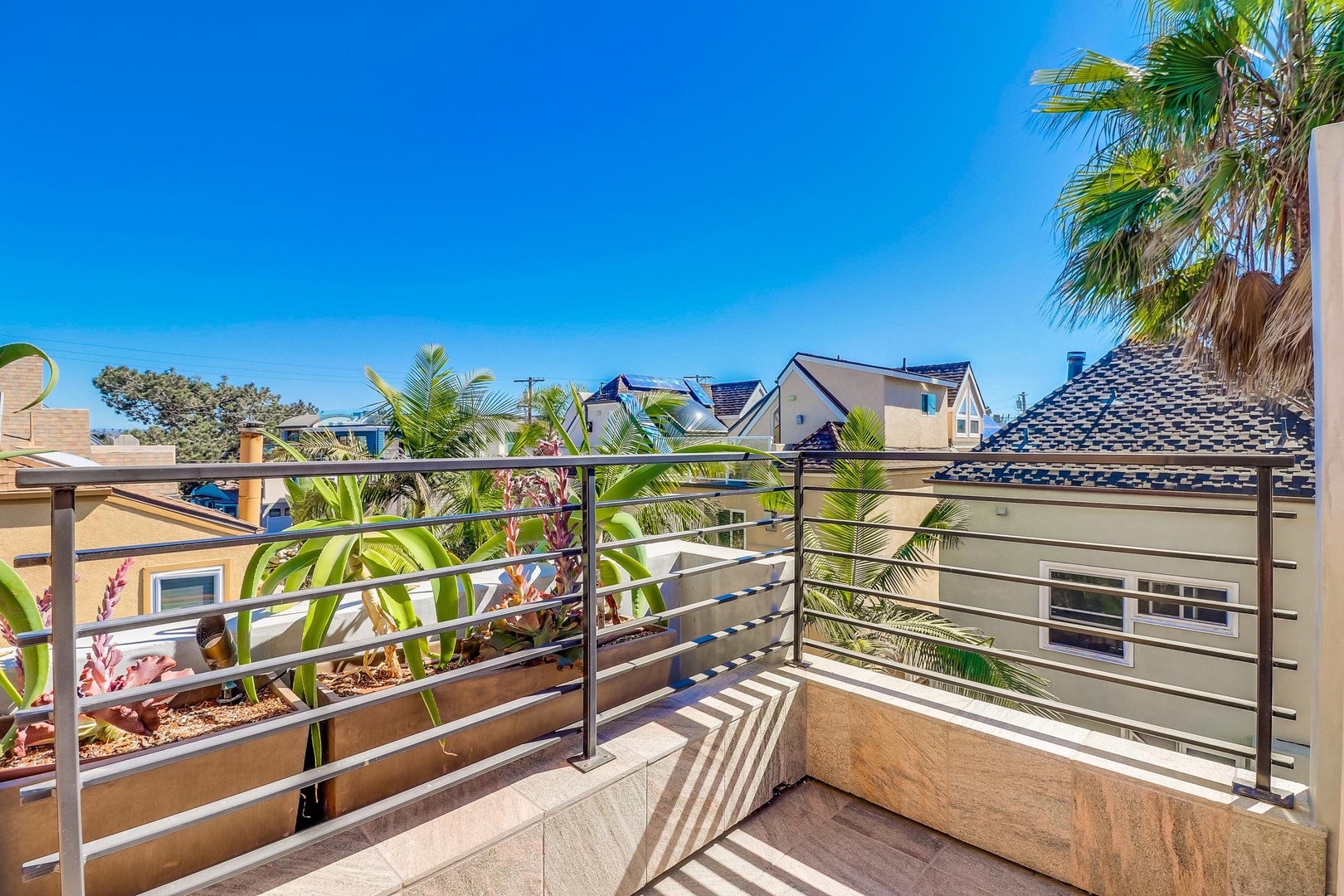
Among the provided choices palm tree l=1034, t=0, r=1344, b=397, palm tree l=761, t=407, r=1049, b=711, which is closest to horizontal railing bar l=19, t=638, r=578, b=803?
palm tree l=761, t=407, r=1049, b=711

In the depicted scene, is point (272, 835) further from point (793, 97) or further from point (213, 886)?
point (793, 97)

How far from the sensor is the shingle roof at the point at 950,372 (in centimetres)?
1941

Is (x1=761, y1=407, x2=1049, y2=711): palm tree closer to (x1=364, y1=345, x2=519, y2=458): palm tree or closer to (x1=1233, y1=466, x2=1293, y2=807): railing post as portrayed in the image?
(x1=1233, y1=466, x2=1293, y2=807): railing post

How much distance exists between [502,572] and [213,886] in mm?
1290

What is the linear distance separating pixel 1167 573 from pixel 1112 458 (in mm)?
6524

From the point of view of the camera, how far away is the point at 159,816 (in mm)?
1164

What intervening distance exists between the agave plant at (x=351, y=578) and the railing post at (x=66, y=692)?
1.00ft

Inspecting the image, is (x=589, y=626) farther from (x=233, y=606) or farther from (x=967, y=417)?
(x=967, y=417)

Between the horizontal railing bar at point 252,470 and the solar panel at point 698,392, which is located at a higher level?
the solar panel at point 698,392

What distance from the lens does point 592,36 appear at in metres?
11.3

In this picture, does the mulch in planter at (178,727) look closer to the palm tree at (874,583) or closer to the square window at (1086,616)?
the palm tree at (874,583)

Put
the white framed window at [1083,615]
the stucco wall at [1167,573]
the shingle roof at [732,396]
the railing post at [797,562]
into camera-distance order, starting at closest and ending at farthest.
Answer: the railing post at [797,562], the stucco wall at [1167,573], the white framed window at [1083,615], the shingle roof at [732,396]

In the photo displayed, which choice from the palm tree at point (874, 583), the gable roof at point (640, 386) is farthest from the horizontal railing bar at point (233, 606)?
the gable roof at point (640, 386)

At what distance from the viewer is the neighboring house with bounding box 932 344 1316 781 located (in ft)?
19.8
